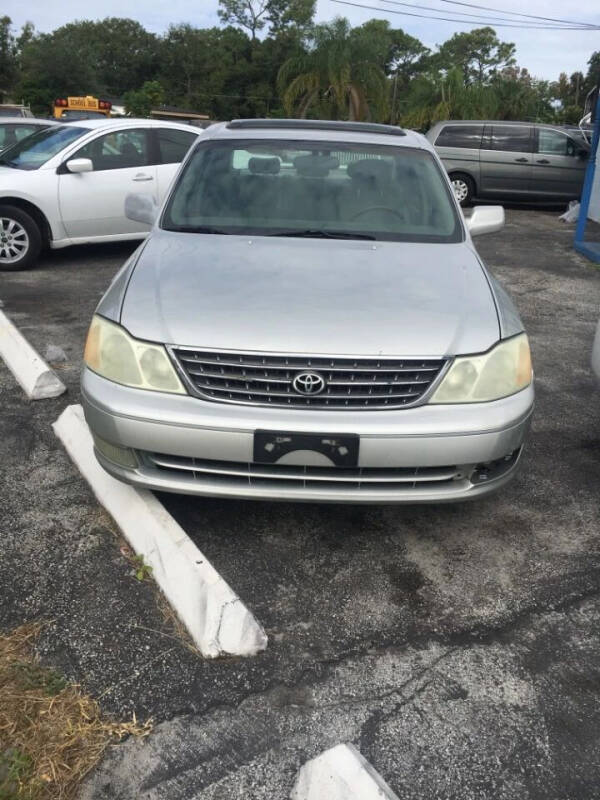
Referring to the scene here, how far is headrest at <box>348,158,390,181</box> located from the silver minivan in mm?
9739

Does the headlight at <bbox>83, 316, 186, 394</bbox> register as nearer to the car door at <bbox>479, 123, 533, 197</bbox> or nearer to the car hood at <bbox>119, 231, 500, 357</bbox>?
the car hood at <bbox>119, 231, 500, 357</bbox>

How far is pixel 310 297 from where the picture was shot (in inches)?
115

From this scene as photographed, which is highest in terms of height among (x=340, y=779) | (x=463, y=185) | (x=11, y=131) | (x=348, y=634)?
(x=11, y=131)

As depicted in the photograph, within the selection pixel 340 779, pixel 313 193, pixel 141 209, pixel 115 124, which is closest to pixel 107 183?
pixel 115 124

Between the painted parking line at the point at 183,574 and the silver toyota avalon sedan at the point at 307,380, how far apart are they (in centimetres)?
20

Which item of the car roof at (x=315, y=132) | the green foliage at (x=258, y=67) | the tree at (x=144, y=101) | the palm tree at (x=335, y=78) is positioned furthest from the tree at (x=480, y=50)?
the car roof at (x=315, y=132)

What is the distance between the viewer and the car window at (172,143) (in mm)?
8320

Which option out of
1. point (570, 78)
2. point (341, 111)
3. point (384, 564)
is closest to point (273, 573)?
point (384, 564)

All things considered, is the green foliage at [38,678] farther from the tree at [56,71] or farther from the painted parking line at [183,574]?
the tree at [56,71]

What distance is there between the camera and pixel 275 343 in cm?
264

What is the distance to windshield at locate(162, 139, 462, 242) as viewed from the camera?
371 cm

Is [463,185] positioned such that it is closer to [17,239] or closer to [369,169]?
[17,239]

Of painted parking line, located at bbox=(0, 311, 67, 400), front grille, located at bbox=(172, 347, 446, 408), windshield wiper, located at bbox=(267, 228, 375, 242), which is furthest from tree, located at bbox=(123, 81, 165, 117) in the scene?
front grille, located at bbox=(172, 347, 446, 408)

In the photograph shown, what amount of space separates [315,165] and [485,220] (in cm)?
110
